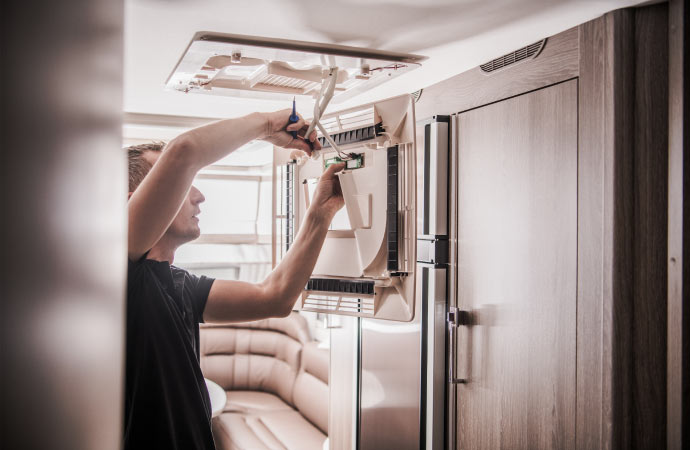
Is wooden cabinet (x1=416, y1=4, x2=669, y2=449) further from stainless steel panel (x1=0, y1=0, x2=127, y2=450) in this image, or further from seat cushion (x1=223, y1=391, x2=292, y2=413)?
seat cushion (x1=223, y1=391, x2=292, y2=413)

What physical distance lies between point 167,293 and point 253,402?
2.68 meters

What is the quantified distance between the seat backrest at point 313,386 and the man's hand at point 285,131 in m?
2.00

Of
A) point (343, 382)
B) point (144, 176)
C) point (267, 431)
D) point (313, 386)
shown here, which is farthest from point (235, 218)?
point (144, 176)

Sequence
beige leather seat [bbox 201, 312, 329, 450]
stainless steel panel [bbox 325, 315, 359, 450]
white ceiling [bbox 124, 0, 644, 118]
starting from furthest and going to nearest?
beige leather seat [bbox 201, 312, 329, 450], stainless steel panel [bbox 325, 315, 359, 450], white ceiling [bbox 124, 0, 644, 118]

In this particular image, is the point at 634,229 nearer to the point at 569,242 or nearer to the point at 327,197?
the point at 569,242

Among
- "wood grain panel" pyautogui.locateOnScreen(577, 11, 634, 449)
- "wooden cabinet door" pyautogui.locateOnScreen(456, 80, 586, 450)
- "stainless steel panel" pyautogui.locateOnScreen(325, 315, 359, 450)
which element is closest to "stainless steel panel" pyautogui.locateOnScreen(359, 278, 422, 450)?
"stainless steel panel" pyautogui.locateOnScreen(325, 315, 359, 450)

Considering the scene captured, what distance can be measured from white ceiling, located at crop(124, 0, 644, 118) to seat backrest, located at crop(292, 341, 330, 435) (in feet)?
6.94

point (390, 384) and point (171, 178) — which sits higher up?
point (171, 178)

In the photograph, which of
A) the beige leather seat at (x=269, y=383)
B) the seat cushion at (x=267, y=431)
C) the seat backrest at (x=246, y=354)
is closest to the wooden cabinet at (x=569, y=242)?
the seat cushion at (x=267, y=431)

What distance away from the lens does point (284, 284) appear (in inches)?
58.7

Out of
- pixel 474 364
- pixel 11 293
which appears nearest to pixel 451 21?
pixel 474 364

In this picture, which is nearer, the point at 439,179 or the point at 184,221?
the point at 184,221

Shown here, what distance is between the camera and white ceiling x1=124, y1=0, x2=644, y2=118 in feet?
3.82

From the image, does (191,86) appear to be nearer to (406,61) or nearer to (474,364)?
(406,61)
